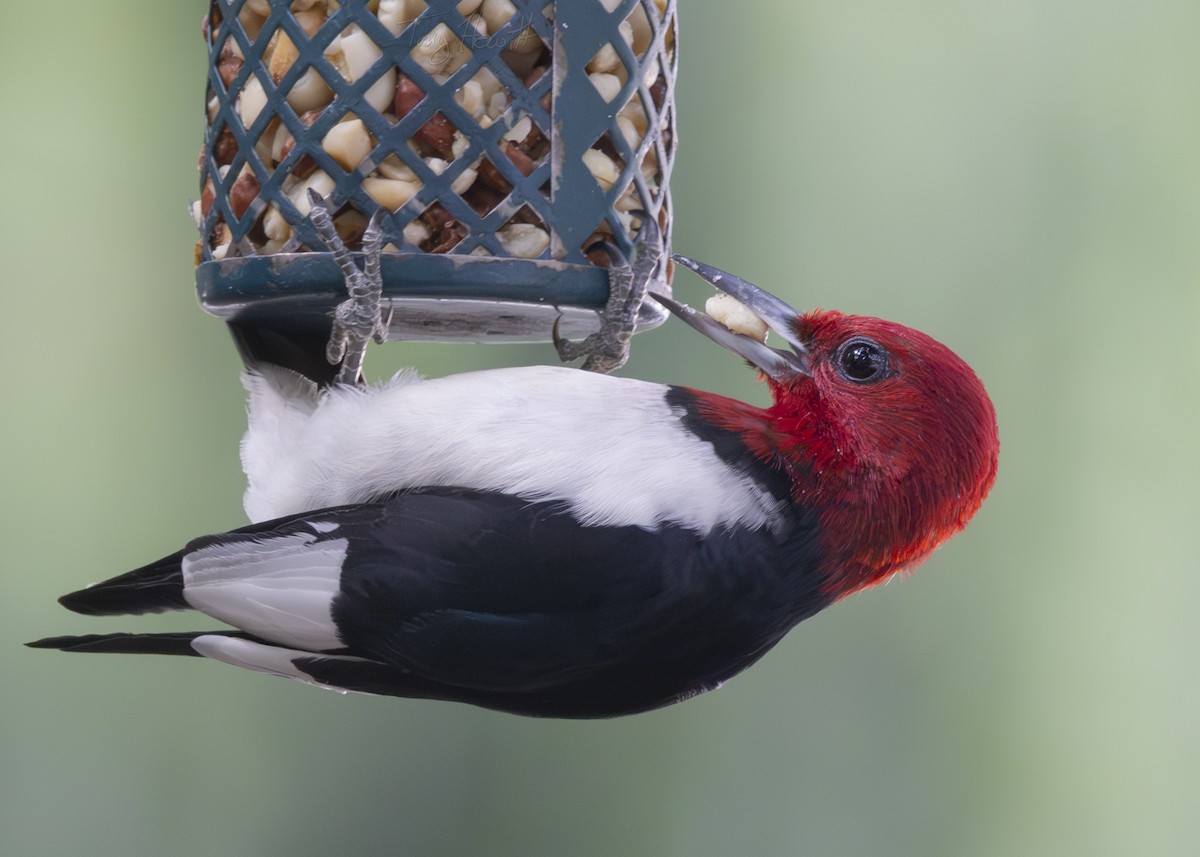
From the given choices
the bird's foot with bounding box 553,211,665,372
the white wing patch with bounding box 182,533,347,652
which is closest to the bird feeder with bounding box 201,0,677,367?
the bird's foot with bounding box 553,211,665,372

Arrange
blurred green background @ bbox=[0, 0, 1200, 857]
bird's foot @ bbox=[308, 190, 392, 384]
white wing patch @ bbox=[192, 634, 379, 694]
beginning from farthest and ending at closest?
blurred green background @ bbox=[0, 0, 1200, 857]
white wing patch @ bbox=[192, 634, 379, 694]
bird's foot @ bbox=[308, 190, 392, 384]

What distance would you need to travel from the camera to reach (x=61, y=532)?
2809 mm

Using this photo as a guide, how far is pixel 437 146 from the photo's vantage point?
141 cm

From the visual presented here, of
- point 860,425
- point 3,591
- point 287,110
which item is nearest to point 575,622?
point 860,425

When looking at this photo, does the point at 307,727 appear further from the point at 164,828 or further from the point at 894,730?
the point at 894,730

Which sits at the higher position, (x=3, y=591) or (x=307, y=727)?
(x=3, y=591)

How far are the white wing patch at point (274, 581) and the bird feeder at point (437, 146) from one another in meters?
0.27

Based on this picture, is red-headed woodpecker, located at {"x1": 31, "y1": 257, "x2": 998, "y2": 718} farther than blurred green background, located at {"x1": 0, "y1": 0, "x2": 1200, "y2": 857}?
No

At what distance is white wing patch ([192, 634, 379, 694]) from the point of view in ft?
4.84

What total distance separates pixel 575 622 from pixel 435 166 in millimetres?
499

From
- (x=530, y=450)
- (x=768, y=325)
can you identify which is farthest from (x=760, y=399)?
(x=530, y=450)

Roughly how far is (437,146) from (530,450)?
1.11 feet

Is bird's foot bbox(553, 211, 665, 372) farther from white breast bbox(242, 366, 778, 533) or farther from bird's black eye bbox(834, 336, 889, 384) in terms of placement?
bird's black eye bbox(834, 336, 889, 384)

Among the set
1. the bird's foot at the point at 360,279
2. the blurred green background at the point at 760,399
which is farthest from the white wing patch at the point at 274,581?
the blurred green background at the point at 760,399
